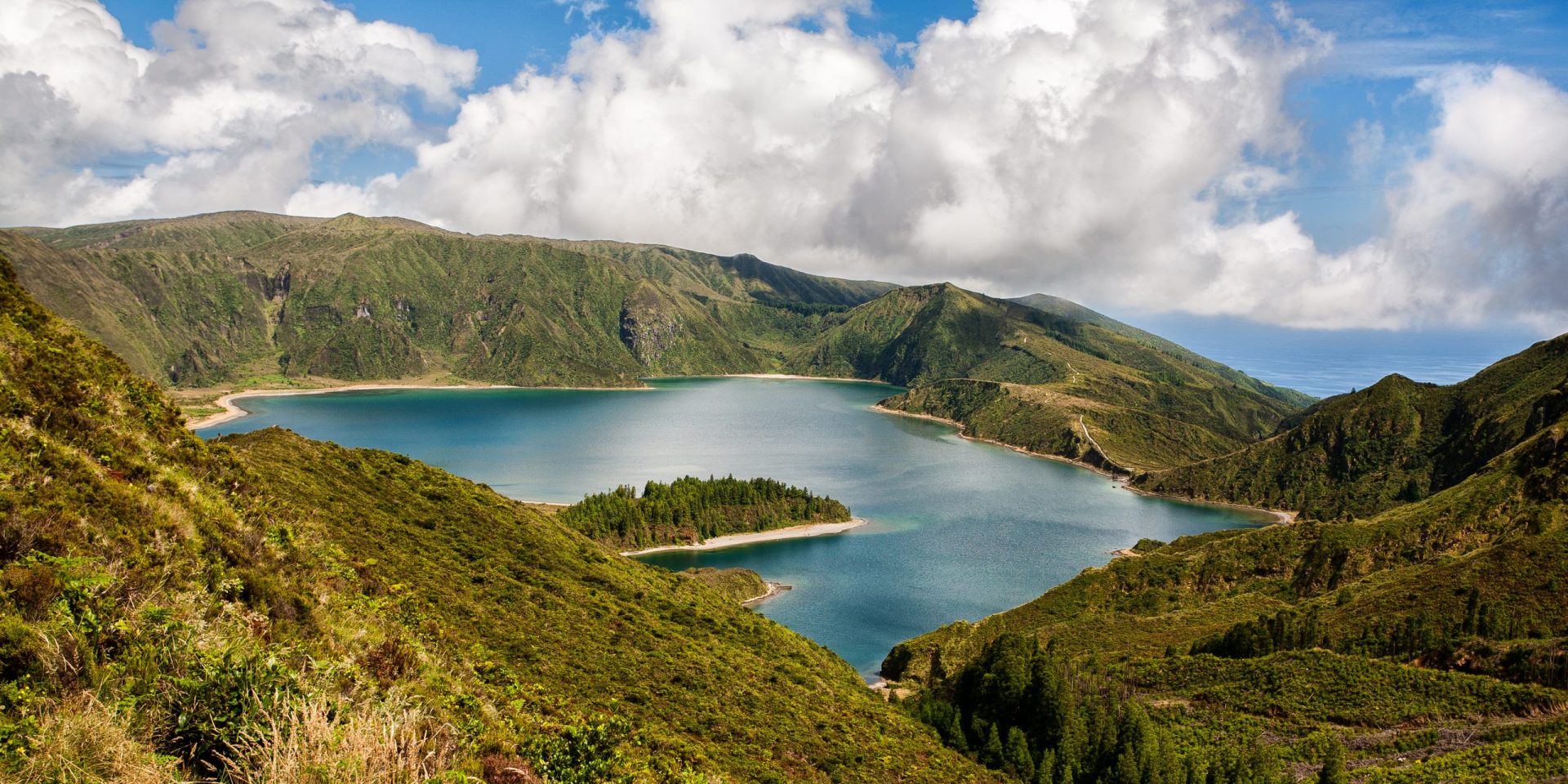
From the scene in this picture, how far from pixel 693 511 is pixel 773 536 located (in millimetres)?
15024

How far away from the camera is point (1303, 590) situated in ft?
288

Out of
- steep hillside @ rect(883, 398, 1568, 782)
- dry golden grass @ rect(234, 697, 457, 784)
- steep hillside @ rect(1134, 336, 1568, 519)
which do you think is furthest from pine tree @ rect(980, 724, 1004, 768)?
steep hillside @ rect(1134, 336, 1568, 519)

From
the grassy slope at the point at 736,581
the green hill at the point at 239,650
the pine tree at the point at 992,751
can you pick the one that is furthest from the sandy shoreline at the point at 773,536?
the green hill at the point at 239,650

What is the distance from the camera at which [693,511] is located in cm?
14638

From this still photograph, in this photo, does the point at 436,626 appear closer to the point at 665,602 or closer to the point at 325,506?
the point at 325,506

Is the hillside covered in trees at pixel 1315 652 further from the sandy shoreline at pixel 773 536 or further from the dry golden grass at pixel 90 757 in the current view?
the sandy shoreline at pixel 773 536

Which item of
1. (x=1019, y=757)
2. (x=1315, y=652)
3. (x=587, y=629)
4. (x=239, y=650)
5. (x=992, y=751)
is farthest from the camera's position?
(x=1315, y=652)

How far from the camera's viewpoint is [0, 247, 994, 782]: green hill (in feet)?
29.5

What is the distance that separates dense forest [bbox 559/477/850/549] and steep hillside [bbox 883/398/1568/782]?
6425 centimetres

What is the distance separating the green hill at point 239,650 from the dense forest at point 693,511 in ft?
314

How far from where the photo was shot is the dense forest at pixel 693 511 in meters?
135

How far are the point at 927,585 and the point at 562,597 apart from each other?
79.4 meters

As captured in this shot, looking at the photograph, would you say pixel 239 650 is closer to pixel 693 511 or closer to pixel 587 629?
pixel 587 629

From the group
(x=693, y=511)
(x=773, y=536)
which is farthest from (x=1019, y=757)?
(x=693, y=511)
